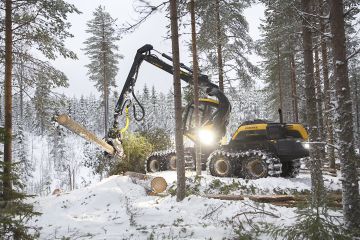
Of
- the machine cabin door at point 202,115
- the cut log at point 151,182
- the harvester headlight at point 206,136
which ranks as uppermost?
the machine cabin door at point 202,115

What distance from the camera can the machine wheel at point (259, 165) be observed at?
12008mm

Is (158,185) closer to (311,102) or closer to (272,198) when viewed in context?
(272,198)

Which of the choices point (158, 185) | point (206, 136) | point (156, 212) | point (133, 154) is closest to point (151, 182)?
point (158, 185)

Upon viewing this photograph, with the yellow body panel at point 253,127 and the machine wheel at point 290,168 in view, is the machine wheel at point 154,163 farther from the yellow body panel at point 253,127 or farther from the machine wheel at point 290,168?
the machine wheel at point 290,168

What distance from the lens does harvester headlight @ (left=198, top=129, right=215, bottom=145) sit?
14.2 metres

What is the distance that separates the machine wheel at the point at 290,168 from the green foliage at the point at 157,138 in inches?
296

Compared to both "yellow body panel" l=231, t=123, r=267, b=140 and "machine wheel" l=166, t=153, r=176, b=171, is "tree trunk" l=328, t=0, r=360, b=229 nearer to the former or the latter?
"yellow body panel" l=231, t=123, r=267, b=140

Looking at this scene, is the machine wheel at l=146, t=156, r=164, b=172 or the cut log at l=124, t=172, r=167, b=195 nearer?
the cut log at l=124, t=172, r=167, b=195

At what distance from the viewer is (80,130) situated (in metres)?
11.8

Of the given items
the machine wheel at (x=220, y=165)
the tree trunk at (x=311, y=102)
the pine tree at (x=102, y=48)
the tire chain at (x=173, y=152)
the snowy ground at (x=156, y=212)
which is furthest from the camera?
the pine tree at (x=102, y=48)

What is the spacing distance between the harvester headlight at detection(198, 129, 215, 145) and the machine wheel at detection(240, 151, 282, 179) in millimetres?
1856

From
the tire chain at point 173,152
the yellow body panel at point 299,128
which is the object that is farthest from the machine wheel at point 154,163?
the yellow body panel at point 299,128

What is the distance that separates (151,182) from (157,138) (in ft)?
24.7

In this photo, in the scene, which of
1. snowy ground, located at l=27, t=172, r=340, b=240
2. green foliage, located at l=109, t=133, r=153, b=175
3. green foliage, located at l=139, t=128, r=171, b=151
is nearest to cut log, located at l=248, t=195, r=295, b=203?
snowy ground, located at l=27, t=172, r=340, b=240
